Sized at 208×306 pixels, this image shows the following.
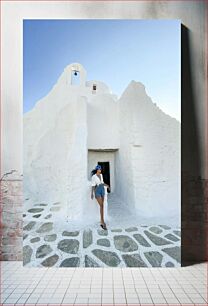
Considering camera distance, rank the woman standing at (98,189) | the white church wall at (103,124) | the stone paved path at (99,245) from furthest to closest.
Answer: the white church wall at (103,124), the woman standing at (98,189), the stone paved path at (99,245)

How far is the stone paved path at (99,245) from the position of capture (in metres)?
2.62

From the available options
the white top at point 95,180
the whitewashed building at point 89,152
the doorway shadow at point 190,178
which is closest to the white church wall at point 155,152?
the whitewashed building at point 89,152

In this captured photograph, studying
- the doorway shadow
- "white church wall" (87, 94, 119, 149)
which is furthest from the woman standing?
the doorway shadow

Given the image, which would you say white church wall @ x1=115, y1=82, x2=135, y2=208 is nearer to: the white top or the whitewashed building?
the whitewashed building

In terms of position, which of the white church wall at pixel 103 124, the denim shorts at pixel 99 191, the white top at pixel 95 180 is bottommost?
the denim shorts at pixel 99 191

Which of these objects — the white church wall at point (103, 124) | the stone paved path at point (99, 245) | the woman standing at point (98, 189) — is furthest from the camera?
the white church wall at point (103, 124)

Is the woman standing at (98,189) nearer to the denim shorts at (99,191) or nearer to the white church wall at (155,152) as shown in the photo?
the denim shorts at (99,191)

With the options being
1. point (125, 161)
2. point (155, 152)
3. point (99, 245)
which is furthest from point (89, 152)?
point (99, 245)

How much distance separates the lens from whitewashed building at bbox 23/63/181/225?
8.80ft

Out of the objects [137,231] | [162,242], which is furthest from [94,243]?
[162,242]

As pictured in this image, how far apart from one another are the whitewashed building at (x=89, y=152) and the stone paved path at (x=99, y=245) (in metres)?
0.18

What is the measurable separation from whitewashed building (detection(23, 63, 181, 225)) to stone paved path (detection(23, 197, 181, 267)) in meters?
0.18

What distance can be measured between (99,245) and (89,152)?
100 cm

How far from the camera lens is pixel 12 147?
284 cm
